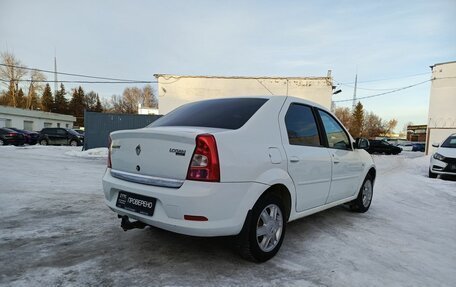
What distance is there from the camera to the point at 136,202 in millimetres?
2879

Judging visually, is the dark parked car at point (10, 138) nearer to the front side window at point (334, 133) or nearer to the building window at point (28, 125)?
the front side window at point (334, 133)

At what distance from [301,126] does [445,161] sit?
860 centimetres

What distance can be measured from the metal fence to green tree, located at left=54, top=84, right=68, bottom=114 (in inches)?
2459

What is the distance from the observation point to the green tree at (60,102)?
234 feet

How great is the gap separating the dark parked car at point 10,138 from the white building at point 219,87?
1046cm

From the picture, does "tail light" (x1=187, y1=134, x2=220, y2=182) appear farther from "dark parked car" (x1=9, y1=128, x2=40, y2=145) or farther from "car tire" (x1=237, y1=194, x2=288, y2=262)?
"dark parked car" (x1=9, y1=128, x2=40, y2=145)

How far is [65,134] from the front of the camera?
78.5ft

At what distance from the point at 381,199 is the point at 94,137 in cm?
1586

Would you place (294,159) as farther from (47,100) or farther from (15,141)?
(47,100)

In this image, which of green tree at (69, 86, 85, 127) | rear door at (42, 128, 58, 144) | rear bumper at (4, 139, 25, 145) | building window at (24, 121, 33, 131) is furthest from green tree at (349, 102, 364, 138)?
green tree at (69, 86, 85, 127)

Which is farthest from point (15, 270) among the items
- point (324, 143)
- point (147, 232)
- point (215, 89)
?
point (215, 89)

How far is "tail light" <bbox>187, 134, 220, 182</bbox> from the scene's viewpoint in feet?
8.37

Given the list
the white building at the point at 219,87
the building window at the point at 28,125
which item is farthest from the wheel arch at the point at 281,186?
the building window at the point at 28,125

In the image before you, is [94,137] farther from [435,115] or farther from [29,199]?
[435,115]
